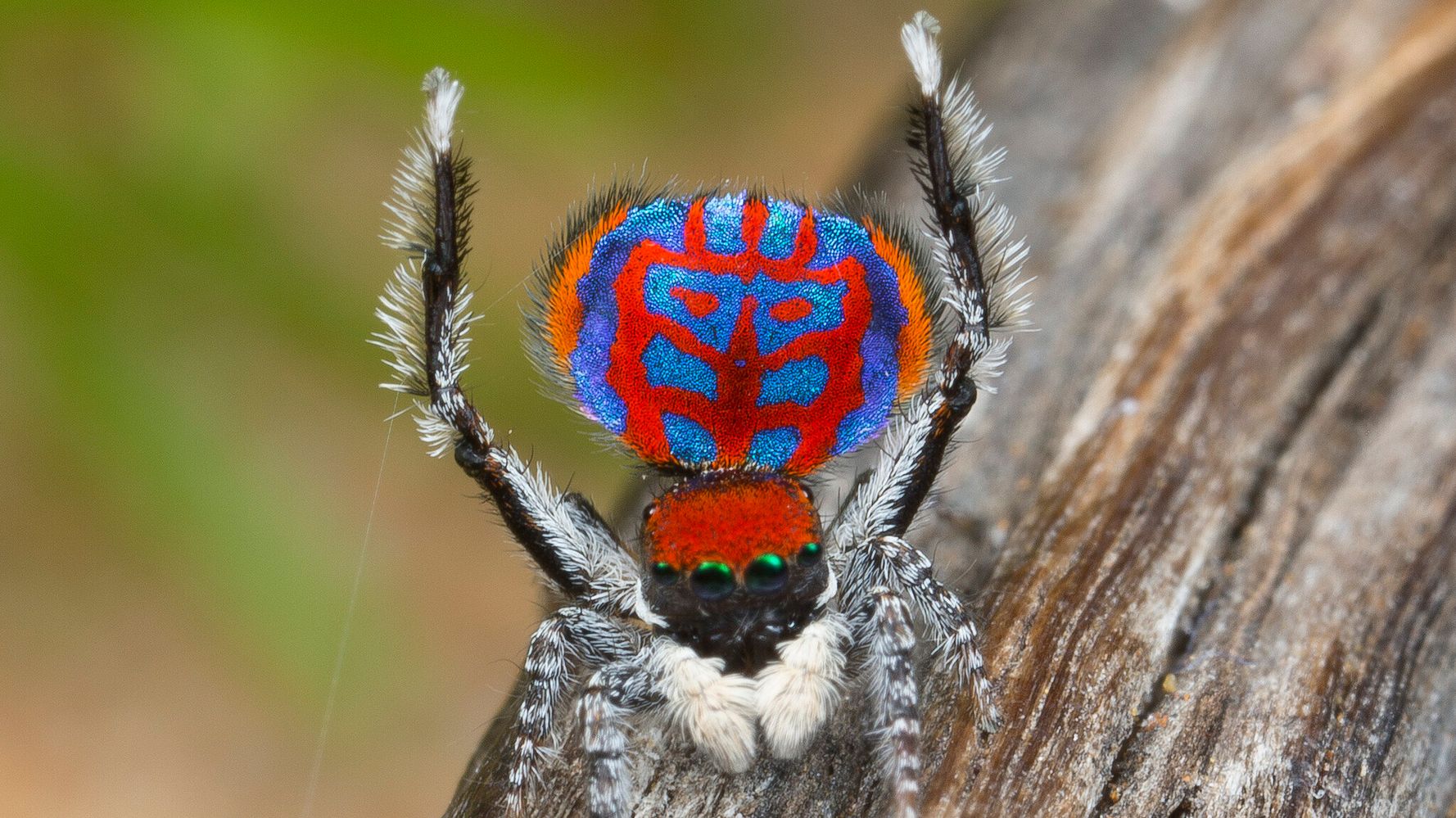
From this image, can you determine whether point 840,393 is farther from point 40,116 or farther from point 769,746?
point 40,116

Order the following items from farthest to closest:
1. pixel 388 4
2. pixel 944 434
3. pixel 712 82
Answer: pixel 712 82, pixel 388 4, pixel 944 434

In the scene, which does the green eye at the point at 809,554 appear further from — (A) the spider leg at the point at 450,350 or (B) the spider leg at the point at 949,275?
(A) the spider leg at the point at 450,350

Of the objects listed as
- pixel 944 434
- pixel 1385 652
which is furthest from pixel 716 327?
Answer: pixel 1385 652

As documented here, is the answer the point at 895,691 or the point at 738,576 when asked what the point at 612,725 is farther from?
the point at 895,691

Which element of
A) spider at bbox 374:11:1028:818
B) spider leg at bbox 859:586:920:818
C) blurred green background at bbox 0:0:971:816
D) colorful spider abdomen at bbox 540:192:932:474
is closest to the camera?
spider leg at bbox 859:586:920:818

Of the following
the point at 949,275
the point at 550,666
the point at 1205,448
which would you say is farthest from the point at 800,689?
the point at 1205,448

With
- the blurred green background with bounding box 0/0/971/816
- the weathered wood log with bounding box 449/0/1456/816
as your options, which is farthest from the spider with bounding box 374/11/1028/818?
the blurred green background with bounding box 0/0/971/816

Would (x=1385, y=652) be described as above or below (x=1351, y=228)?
below

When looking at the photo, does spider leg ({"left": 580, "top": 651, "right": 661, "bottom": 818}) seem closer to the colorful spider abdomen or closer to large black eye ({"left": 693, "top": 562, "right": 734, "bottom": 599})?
large black eye ({"left": 693, "top": 562, "right": 734, "bottom": 599})
